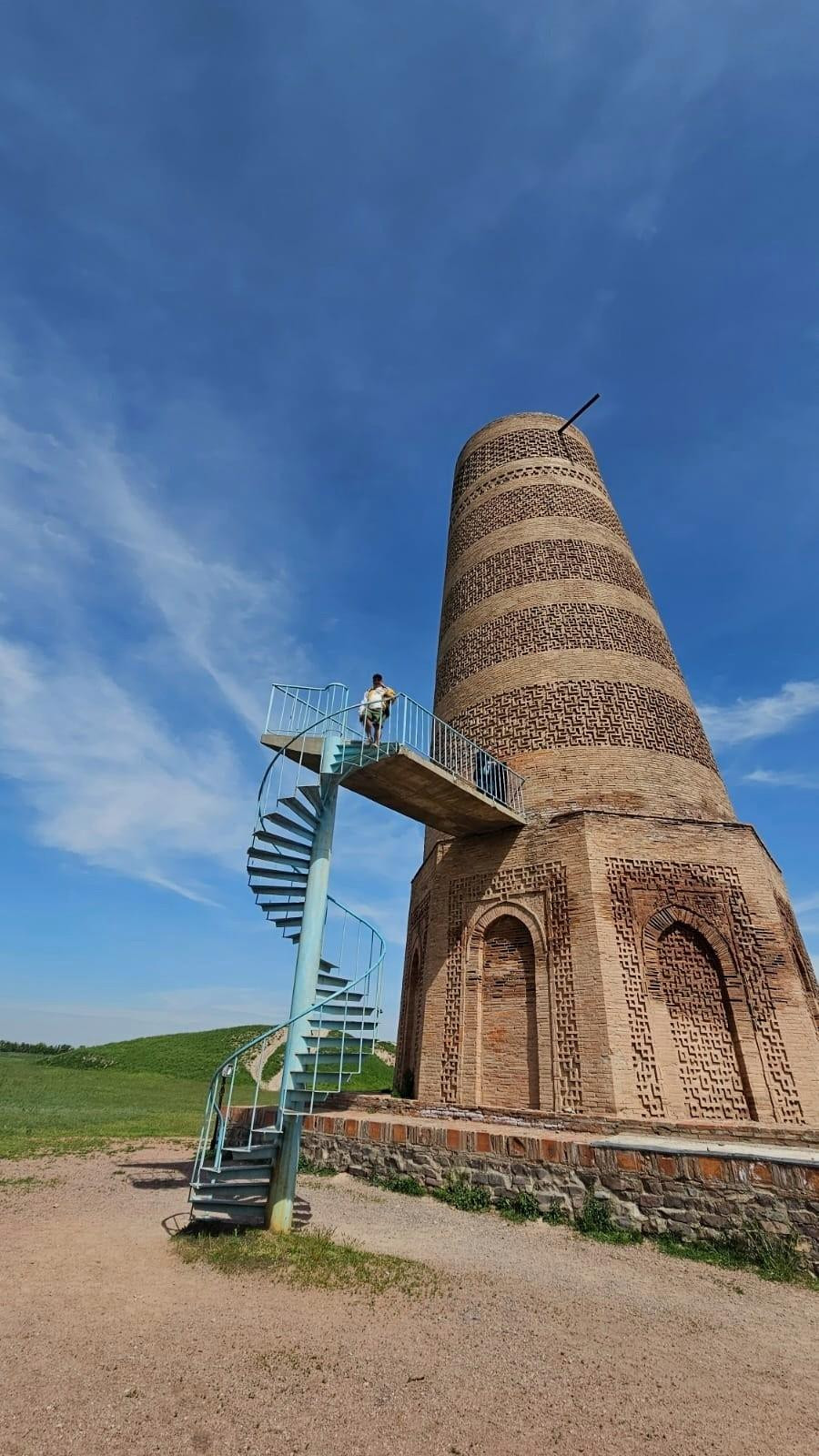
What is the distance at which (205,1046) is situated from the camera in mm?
28594

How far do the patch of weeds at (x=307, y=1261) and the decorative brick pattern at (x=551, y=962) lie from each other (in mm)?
3629

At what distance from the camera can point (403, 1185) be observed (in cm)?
738

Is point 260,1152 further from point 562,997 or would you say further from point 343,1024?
point 562,997

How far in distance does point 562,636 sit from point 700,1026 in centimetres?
656

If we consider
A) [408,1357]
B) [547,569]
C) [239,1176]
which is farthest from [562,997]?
[547,569]

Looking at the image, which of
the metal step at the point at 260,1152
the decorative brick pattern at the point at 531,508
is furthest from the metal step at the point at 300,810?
the decorative brick pattern at the point at 531,508

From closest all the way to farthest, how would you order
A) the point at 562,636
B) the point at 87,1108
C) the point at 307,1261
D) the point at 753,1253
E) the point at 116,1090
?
the point at 307,1261 → the point at 753,1253 → the point at 562,636 → the point at 87,1108 → the point at 116,1090

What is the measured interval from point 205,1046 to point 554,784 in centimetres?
2539

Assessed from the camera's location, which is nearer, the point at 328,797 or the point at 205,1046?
the point at 328,797

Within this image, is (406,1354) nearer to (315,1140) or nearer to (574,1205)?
(574,1205)

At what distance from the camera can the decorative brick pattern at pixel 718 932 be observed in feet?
25.7

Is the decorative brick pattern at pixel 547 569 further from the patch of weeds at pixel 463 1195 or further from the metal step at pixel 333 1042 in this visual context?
the patch of weeds at pixel 463 1195

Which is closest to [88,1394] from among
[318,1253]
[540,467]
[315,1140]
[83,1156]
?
[318,1253]

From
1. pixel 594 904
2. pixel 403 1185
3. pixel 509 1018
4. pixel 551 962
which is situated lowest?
pixel 403 1185
